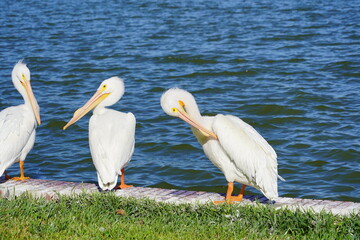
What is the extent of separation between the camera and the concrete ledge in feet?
17.7

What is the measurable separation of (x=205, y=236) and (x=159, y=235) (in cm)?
34

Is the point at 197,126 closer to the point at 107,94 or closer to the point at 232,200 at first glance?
the point at 232,200

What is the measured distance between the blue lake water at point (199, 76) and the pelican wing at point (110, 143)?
73.3 inches

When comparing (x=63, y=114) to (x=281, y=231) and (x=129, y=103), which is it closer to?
(x=129, y=103)

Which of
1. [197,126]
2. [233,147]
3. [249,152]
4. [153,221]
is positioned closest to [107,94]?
[197,126]

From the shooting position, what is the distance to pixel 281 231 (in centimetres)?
483

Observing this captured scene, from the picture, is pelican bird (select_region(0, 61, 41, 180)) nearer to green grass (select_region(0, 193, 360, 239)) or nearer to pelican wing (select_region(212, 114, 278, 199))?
green grass (select_region(0, 193, 360, 239))

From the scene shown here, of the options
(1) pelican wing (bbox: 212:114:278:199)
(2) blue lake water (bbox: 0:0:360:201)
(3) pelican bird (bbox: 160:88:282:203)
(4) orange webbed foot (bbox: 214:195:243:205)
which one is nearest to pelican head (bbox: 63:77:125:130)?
(3) pelican bird (bbox: 160:88:282:203)

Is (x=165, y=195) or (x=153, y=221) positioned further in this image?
(x=165, y=195)

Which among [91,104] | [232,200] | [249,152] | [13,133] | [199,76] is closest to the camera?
[249,152]

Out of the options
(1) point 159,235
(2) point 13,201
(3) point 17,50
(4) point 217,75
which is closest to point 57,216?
(2) point 13,201

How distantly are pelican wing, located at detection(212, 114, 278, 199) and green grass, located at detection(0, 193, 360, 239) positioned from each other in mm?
364

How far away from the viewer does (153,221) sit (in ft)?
16.4

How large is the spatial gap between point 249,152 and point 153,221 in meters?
1.14
